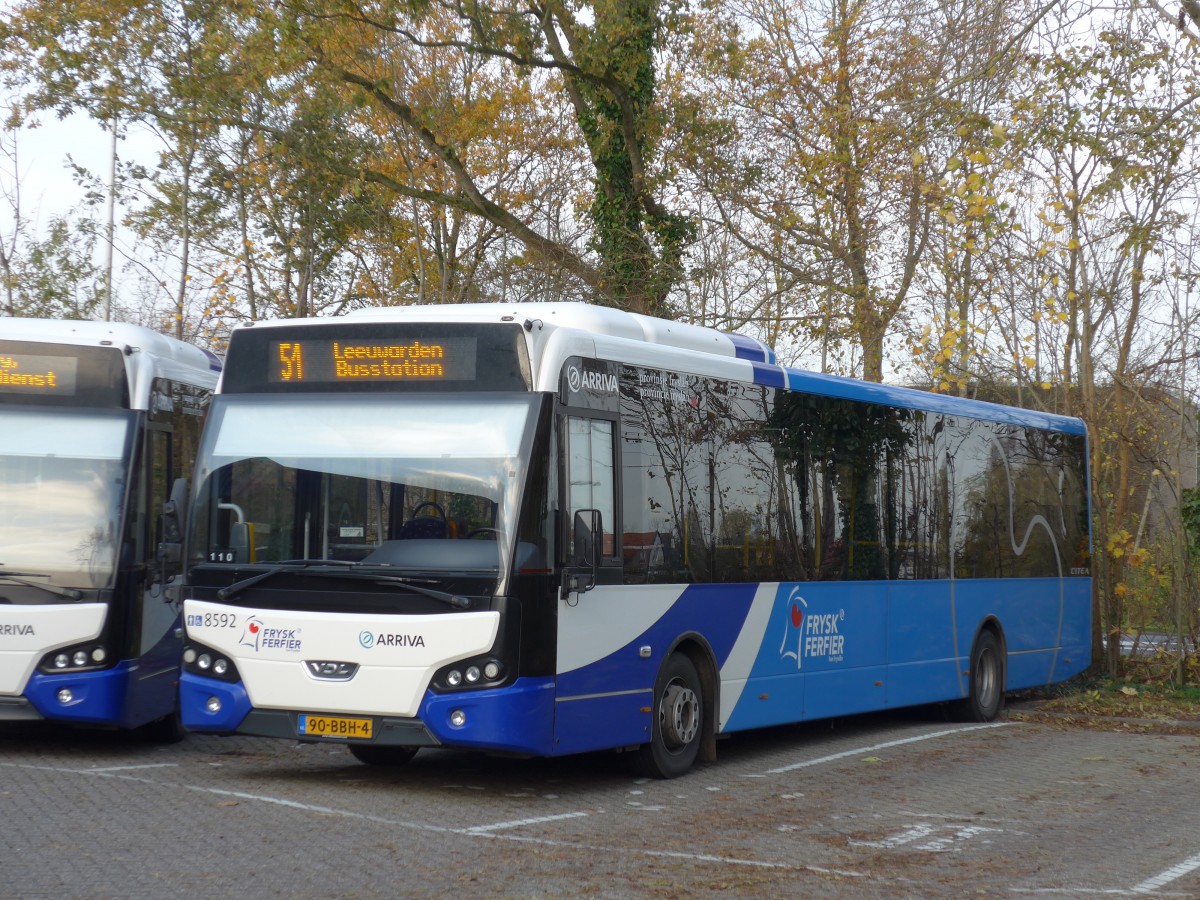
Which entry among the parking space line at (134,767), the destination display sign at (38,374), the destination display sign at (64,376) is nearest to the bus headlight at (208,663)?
the parking space line at (134,767)

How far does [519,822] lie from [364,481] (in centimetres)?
234

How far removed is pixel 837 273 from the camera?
2517 centimetres

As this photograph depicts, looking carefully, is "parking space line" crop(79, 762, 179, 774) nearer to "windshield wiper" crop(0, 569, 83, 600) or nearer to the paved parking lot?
the paved parking lot

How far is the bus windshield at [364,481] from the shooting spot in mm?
9562

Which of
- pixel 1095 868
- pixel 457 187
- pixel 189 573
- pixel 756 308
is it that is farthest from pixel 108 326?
pixel 457 187

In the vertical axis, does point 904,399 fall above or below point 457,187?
below

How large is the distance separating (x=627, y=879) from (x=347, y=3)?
1619cm

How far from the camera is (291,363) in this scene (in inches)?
405

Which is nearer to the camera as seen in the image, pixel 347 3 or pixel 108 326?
pixel 108 326

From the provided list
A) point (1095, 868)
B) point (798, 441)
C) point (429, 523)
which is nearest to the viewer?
point (1095, 868)

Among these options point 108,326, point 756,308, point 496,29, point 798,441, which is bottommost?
point 798,441

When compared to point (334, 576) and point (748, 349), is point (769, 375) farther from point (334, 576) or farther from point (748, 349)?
point (334, 576)

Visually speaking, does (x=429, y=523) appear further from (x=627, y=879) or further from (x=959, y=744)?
(x=959, y=744)

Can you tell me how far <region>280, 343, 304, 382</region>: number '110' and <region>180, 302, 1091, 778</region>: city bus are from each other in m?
0.02
